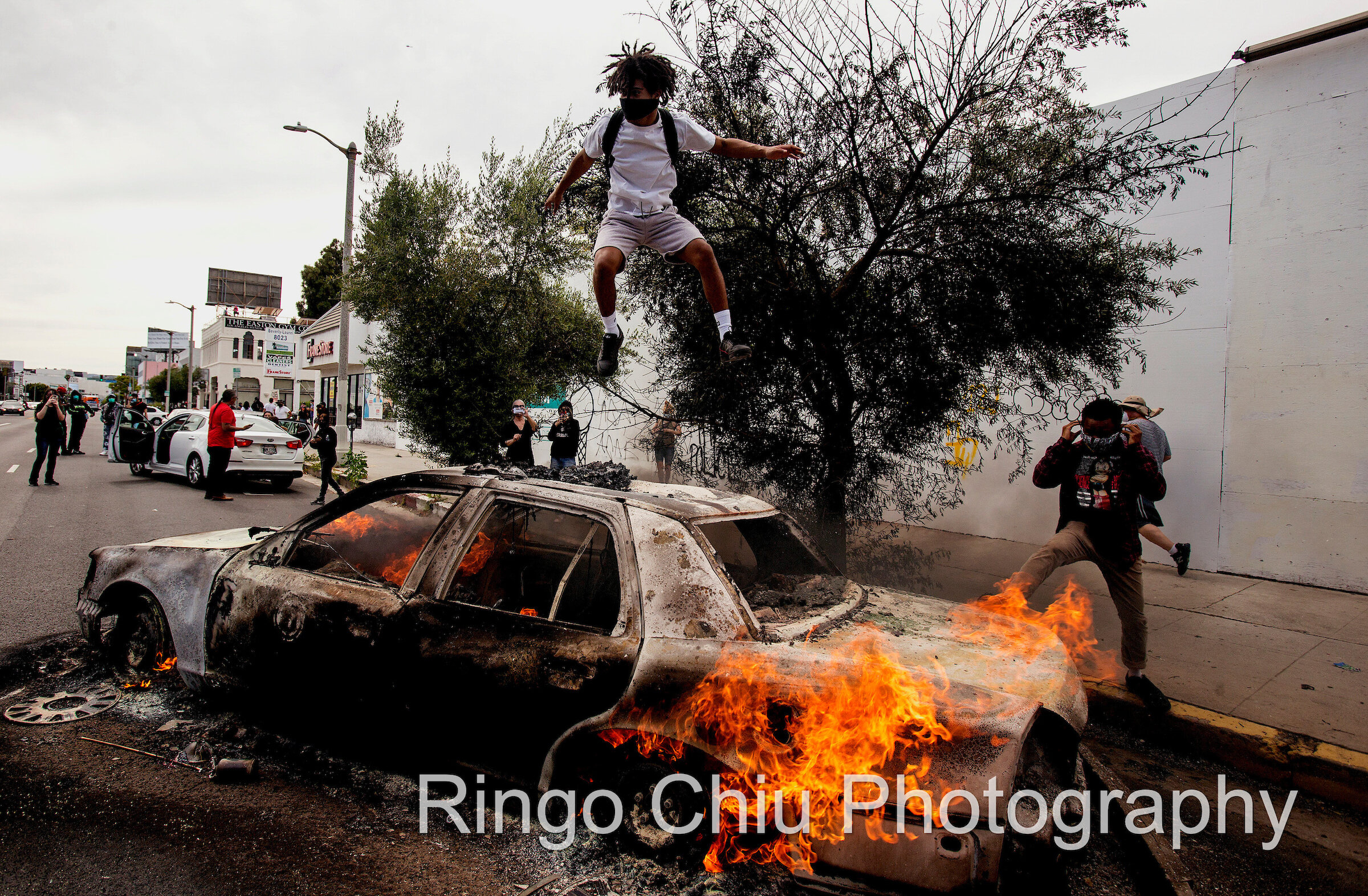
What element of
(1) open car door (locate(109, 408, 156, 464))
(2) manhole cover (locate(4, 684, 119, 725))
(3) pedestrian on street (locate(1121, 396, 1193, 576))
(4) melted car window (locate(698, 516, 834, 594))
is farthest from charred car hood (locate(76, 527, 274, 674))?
(1) open car door (locate(109, 408, 156, 464))

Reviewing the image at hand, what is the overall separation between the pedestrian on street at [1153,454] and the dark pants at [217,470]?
12.6 metres

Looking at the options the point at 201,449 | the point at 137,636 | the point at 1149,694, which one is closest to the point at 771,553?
the point at 1149,694

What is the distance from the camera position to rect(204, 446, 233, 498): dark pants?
37.6ft

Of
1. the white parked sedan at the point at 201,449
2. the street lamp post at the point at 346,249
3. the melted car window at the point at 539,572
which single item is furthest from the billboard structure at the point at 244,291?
the melted car window at the point at 539,572

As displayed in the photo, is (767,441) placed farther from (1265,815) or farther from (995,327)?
(1265,815)

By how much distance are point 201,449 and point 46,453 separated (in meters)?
2.68

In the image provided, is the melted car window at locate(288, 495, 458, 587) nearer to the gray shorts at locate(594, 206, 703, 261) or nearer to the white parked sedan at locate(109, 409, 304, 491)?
the gray shorts at locate(594, 206, 703, 261)

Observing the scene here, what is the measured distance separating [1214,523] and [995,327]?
13.6 ft

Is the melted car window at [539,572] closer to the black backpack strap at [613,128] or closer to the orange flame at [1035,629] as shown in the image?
the orange flame at [1035,629]

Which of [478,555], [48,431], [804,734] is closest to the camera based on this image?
[804,734]

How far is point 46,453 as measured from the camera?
12945 mm

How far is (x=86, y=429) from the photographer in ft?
119

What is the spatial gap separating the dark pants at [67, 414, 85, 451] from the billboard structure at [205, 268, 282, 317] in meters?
59.5

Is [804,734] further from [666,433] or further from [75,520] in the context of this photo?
[75,520]
